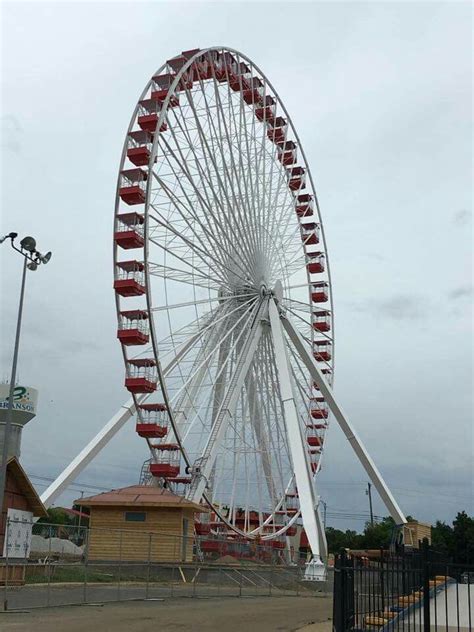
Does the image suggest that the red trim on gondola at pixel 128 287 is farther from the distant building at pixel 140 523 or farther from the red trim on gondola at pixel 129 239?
the distant building at pixel 140 523

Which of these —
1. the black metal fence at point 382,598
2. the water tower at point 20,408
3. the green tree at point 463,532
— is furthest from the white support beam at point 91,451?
the water tower at point 20,408

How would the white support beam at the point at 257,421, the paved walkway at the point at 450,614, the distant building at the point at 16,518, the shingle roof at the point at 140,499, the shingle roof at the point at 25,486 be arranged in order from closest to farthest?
the paved walkway at the point at 450,614 → the distant building at the point at 16,518 → the shingle roof at the point at 25,486 → the shingle roof at the point at 140,499 → the white support beam at the point at 257,421

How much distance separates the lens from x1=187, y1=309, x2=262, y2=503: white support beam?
30812 millimetres

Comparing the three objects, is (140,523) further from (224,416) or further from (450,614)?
(450,614)

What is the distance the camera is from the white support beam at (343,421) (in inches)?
1464

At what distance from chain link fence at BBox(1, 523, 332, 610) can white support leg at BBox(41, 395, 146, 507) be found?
1.49 m

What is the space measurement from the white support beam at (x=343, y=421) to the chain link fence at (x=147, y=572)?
Answer: 6680 mm

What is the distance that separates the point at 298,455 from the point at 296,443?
20.4 inches

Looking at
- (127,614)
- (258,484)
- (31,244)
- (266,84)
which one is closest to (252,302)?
(258,484)

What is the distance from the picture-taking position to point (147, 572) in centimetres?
2180

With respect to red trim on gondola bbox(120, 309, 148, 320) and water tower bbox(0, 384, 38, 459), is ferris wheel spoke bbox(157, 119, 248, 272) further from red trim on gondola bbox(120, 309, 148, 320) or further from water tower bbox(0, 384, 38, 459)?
water tower bbox(0, 384, 38, 459)

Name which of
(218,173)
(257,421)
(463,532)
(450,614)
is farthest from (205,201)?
(463,532)

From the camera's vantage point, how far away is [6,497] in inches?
876

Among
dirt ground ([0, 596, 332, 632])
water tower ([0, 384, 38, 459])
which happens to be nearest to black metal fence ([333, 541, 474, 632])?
dirt ground ([0, 596, 332, 632])
